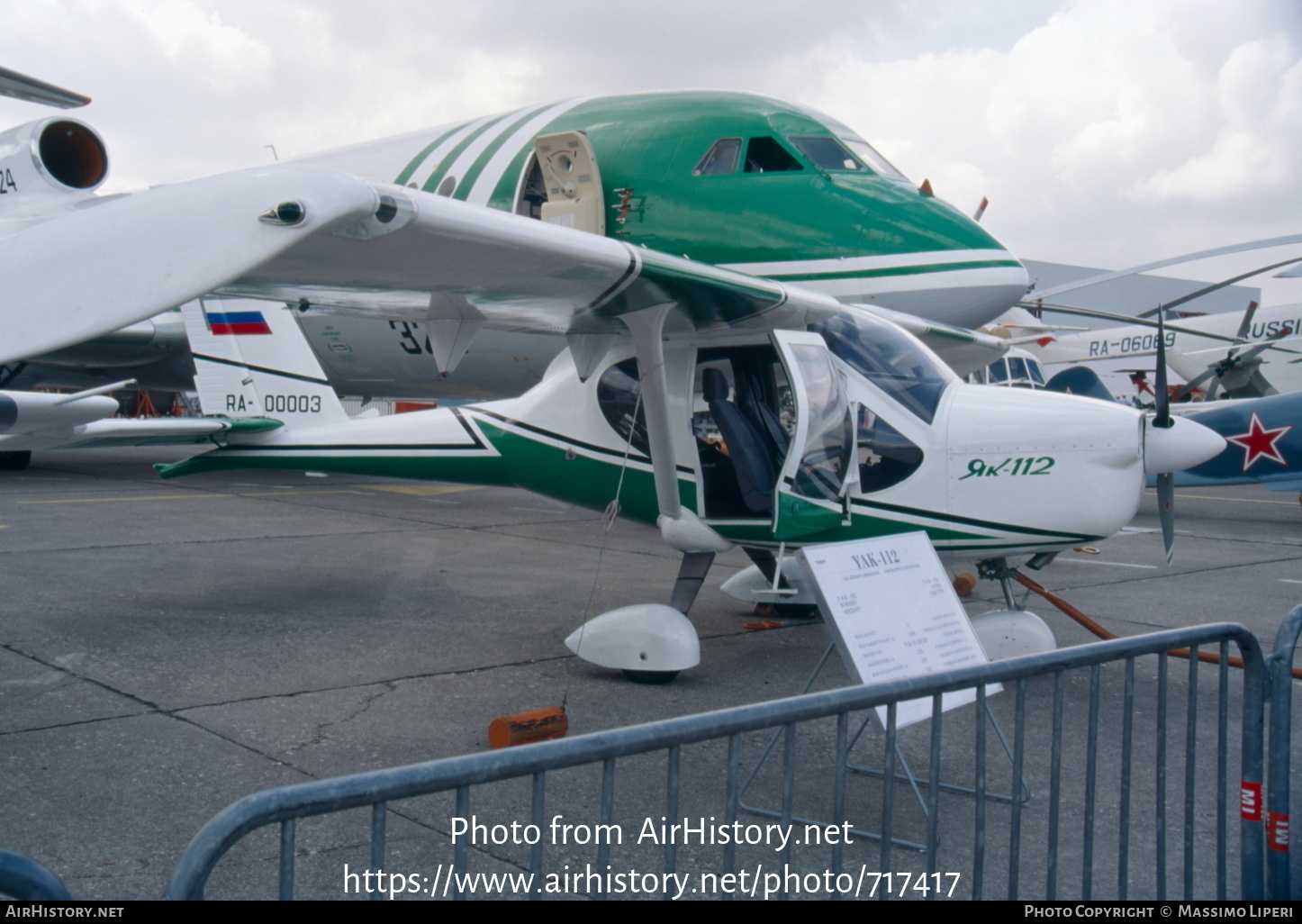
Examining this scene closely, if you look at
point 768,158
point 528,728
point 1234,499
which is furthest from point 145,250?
point 1234,499

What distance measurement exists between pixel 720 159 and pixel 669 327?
4414mm

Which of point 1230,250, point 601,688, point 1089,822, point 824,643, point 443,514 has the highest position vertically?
point 1230,250

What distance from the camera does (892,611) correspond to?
→ 11.5ft

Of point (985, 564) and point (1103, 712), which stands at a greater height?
point (985, 564)

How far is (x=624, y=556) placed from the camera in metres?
9.61

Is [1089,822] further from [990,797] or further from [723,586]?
[723,586]

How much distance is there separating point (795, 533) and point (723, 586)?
1925mm

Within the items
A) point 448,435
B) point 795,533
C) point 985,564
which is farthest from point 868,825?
point 448,435

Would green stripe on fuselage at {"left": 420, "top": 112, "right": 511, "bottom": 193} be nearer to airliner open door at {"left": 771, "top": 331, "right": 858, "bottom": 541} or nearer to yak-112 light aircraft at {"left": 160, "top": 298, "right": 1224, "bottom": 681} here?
yak-112 light aircraft at {"left": 160, "top": 298, "right": 1224, "bottom": 681}

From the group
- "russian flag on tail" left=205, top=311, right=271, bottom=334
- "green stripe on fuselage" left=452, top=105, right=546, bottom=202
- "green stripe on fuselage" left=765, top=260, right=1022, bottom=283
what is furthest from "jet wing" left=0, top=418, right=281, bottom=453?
"green stripe on fuselage" left=765, top=260, right=1022, bottom=283

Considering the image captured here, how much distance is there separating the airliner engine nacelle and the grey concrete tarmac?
5.27 m

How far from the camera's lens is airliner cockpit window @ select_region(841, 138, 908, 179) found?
9.75 metres

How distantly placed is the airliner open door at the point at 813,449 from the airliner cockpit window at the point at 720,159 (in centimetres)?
465

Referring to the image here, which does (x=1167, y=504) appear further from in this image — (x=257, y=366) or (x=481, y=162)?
(x=481, y=162)
